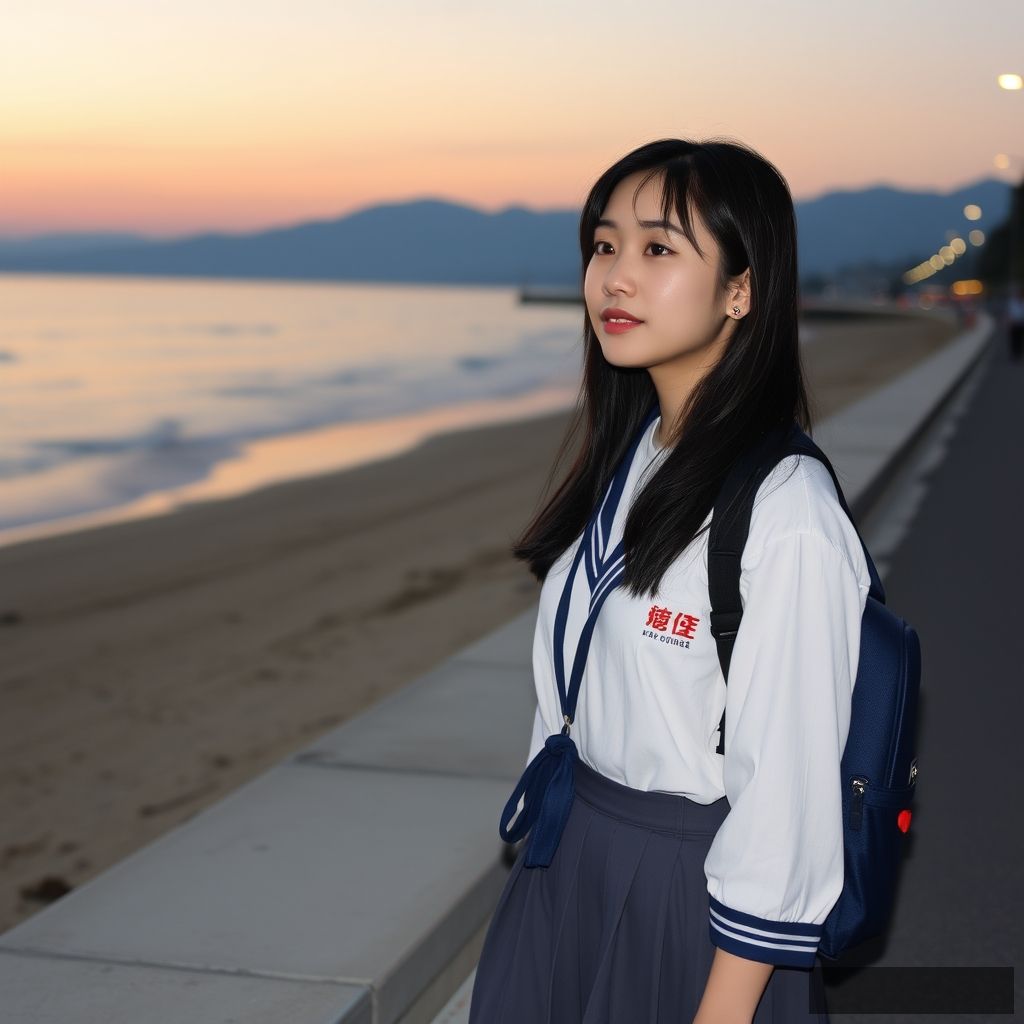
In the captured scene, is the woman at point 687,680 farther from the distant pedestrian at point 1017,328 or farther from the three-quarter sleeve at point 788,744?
the distant pedestrian at point 1017,328

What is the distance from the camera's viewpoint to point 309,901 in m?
3.36

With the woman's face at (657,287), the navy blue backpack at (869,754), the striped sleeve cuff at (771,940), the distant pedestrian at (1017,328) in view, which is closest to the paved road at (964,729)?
the navy blue backpack at (869,754)

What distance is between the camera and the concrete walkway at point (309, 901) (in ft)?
9.44

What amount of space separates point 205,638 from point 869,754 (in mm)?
7722

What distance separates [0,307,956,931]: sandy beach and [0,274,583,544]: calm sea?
9.05 feet

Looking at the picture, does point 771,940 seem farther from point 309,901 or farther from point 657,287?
point 309,901

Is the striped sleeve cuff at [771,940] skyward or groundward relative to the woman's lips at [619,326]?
groundward

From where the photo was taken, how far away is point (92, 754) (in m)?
6.59

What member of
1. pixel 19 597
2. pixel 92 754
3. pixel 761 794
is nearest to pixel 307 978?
pixel 761 794

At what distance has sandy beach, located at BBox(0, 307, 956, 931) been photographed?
19.3ft

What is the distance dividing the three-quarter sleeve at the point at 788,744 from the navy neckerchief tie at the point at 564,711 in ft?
0.87

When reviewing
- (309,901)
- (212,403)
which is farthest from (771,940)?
(212,403)

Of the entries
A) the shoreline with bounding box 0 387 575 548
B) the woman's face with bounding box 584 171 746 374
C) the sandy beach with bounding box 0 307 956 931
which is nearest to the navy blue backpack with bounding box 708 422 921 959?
the woman's face with bounding box 584 171 746 374

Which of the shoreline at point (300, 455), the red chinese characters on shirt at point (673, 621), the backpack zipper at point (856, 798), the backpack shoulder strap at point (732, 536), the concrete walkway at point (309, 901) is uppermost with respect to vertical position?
the backpack shoulder strap at point (732, 536)
